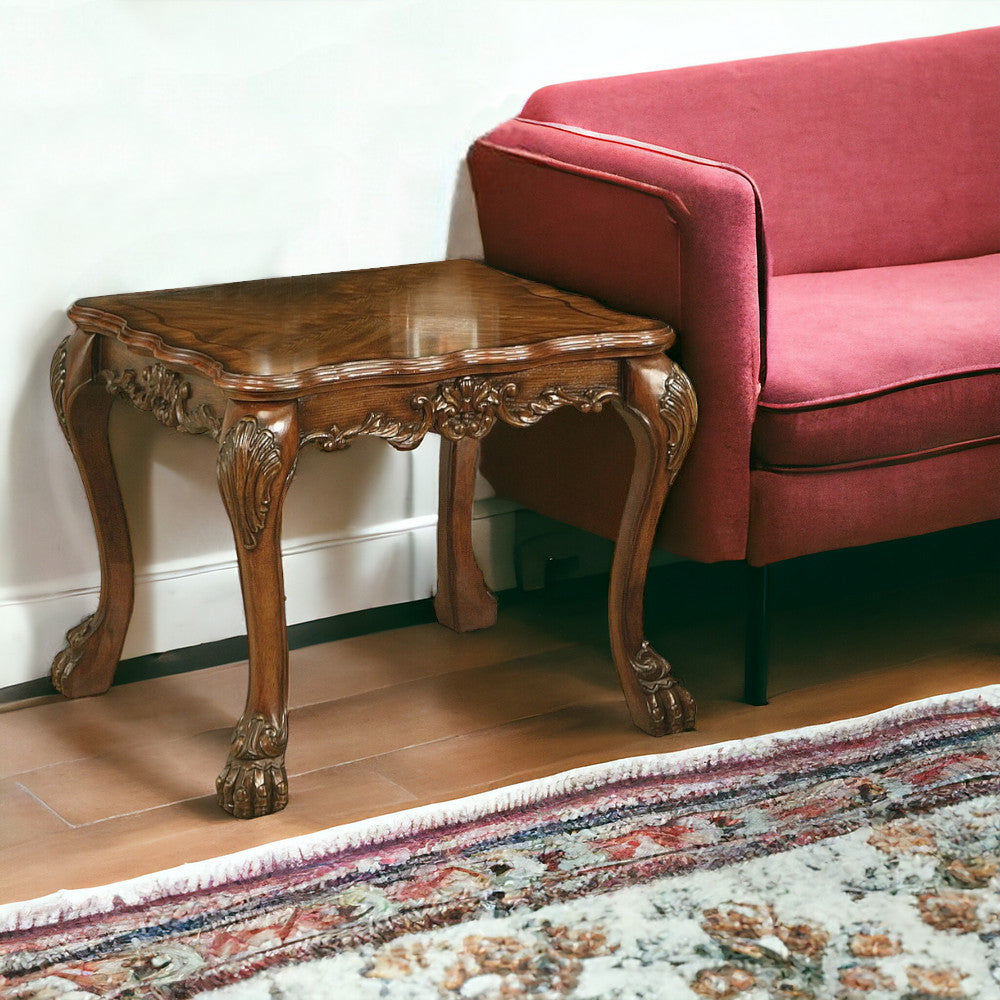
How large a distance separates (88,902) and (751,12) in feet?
5.58

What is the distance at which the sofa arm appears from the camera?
1.66 meters

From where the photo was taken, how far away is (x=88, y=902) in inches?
54.5

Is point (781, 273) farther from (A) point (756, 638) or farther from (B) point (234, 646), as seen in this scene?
(B) point (234, 646)

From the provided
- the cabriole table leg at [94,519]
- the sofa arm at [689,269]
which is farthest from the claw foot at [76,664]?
the sofa arm at [689,269]

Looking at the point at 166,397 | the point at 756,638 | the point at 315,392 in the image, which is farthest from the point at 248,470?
the point at 756,638

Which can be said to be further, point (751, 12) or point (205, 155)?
point (751, 12)

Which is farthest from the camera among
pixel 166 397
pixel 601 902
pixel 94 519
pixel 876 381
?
pixel 94 519

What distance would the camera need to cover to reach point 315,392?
1.46 m

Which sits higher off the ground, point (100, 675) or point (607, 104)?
point (607, 104)

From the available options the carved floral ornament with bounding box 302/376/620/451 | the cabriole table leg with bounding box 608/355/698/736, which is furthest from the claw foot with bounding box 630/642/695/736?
the carved floral ornament with bounding box 302/376/620/451

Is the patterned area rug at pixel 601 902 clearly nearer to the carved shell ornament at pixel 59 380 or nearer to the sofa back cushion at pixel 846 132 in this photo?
the carved shell ornament at pixel 59 380

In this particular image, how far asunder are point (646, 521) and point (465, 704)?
359mm

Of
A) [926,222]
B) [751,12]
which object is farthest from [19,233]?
[926,222]

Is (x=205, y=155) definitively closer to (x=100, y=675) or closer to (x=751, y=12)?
(x=100, y=675)
